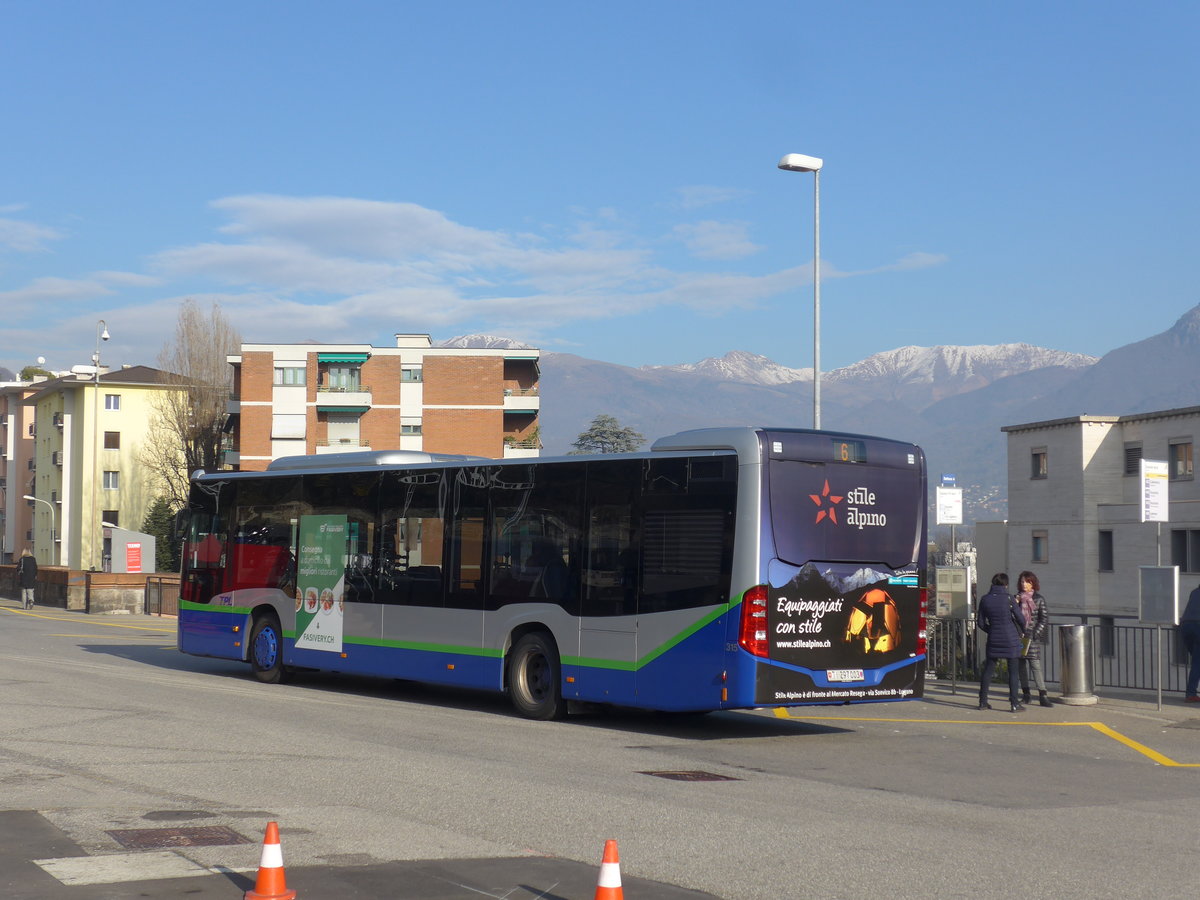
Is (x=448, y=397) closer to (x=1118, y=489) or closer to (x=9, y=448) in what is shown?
(x=1118, y=489)

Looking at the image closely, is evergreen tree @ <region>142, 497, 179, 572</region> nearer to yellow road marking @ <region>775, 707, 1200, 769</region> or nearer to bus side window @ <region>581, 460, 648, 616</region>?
yellow road marking @ <region>775, 707, 1200, 769</region>

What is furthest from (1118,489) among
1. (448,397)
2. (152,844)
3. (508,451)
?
(152,844)

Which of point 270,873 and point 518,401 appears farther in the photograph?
point 518,401

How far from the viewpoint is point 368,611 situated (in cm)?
1728

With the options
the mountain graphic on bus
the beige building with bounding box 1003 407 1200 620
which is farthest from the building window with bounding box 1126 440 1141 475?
the mountain graphic on bus

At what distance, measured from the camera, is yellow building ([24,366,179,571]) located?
88500mm

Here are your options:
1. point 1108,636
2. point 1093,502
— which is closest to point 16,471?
point 1093,502

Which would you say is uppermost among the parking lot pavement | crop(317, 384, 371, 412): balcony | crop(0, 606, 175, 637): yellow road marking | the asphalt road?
crop(317, 384, 371, 412): balcony

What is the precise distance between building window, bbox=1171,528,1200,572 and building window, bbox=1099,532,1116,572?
6022 mm

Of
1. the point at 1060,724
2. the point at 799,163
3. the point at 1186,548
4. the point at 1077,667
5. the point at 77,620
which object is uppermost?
the point at 799,163

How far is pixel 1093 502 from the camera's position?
2589 inches

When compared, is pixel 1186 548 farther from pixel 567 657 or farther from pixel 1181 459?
pixel 567 657

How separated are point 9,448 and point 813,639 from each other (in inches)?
4284

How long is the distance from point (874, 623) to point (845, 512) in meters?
1.21
